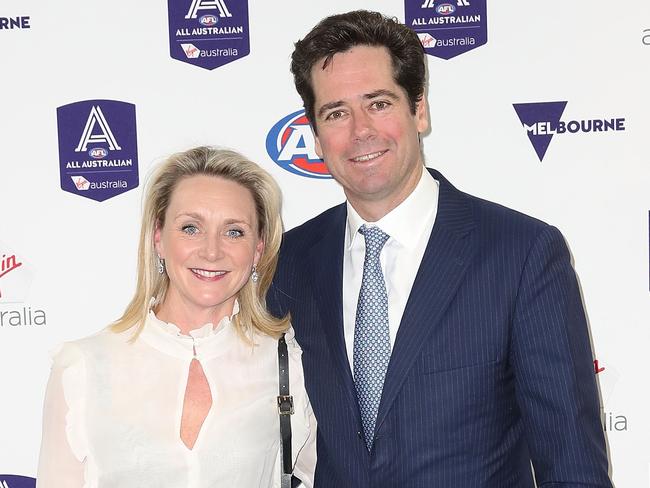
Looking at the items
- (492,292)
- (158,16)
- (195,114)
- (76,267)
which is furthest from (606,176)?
(76,267)

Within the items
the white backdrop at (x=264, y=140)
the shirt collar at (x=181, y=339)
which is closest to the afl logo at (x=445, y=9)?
the white backdrop at (x=264, y=140)

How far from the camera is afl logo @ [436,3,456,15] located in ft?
9.26

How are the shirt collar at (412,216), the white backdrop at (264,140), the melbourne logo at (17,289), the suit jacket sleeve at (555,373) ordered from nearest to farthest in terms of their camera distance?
the suit jacket sleeve at (555,373)
the shirt collar at (412,216)
the white backdrop at (264,140)
the melbourne logo at (17,289)

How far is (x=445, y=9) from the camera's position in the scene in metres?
2.83

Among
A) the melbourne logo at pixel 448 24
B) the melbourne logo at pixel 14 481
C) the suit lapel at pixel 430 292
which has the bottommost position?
the melbourne logo at pixel 14 481

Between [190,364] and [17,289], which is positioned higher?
[17,289]

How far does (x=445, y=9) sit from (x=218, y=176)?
1186 millimetres

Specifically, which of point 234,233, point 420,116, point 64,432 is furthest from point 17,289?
point 420,116

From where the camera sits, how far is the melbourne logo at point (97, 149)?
9.47 feet

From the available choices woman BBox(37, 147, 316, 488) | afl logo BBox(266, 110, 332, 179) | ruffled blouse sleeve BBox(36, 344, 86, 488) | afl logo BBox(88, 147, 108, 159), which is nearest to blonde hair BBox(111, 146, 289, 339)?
woman BBox(37, 147, 316, 488)

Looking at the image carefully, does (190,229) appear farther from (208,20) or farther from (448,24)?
(448,24)

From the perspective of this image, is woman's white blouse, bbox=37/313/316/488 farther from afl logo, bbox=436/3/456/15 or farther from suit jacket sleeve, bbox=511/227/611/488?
afl logo, bbox=436/3/456/15

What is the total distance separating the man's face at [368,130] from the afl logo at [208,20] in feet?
3.15

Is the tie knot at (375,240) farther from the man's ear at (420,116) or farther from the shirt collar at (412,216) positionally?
the man's ear at (420,116)
